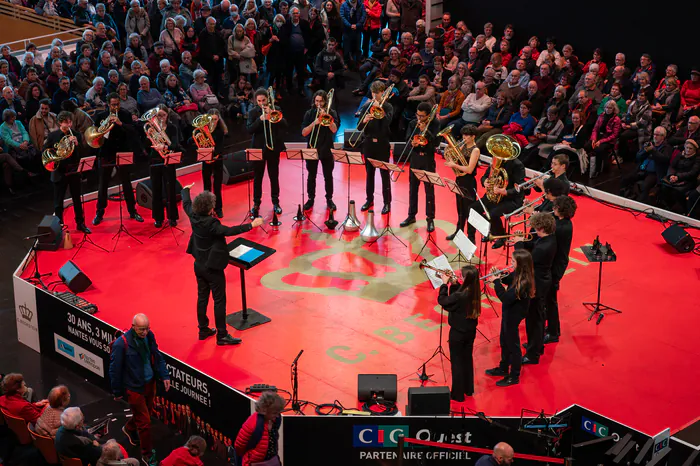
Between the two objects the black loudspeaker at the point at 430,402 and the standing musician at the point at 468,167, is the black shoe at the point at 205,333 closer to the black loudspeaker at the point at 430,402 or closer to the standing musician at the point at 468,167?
the black loudspeaker at the point at 430,402

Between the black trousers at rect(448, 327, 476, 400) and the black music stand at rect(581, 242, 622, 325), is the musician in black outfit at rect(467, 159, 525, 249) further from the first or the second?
the black trousers at rect(448, 327, 476, 400)

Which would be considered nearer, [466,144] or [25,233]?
[466,144]

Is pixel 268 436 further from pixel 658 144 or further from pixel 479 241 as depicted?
pixel 658 144

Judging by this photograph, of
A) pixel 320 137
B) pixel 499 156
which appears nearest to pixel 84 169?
pixel 320 137

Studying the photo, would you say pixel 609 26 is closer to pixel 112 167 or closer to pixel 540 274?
pixel 540 274

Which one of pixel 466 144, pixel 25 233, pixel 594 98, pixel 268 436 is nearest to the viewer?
pixel 268 436

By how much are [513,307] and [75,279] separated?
206 inches

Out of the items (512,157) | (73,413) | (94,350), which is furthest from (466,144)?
Answer: (73,413)

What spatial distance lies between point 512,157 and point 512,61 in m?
6.05

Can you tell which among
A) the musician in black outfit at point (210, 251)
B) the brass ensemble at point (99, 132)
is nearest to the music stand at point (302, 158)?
the brass ensemble at point (99, 132)

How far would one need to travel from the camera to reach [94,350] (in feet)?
30.3

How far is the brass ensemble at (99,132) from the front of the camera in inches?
470

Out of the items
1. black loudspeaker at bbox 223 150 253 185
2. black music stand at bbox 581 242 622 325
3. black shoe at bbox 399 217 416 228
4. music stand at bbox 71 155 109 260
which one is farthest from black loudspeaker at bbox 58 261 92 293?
black music stand at bbox 581 242 622 325

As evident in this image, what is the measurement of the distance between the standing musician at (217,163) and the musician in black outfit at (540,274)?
15.8ft
